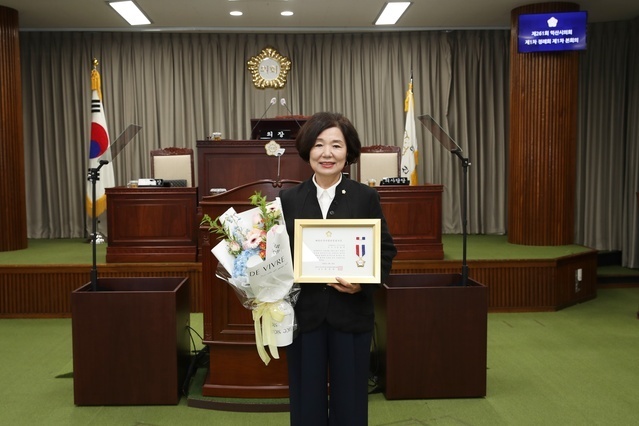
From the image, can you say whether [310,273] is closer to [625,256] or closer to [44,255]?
[44,255]

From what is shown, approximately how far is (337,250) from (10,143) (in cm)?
565

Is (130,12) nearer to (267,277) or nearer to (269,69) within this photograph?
(269,69)

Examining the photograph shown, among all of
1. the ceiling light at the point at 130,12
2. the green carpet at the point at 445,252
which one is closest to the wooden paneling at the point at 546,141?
the green carpet at the point at 445,252

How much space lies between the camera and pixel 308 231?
6.77 ft

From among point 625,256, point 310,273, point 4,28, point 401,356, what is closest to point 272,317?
point 310,273

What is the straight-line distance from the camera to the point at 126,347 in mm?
3203

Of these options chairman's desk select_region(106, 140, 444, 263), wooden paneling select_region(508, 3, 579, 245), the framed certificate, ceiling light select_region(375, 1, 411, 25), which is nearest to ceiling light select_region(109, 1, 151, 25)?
chairman's desk select_region(106, 140, 444, 263)

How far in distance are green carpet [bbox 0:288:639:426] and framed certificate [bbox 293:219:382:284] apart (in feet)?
4.39

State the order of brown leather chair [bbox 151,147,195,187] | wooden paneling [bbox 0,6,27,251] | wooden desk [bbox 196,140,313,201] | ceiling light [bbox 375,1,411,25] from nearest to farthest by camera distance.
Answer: wooden desk [bbox 196,140,313,201]
wooden paneling [bbox 0,6,27,251]
brown leather chair [bbox 151,147,195,187]
ceiling light [bbox 375,1,411,25]

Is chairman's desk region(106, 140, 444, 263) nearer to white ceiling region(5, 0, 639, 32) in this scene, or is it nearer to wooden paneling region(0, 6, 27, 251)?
wooden paneling region(0, 6, 27, 251)

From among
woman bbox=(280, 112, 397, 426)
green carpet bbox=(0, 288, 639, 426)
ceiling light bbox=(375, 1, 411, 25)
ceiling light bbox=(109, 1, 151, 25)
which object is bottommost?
green carpet bbox=(0, 288, 639, 426)

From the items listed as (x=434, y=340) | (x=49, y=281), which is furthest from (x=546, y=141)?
(x=49, y=281)

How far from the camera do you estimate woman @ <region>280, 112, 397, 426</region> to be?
2.09 metres

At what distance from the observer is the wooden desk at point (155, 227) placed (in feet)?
17.7
